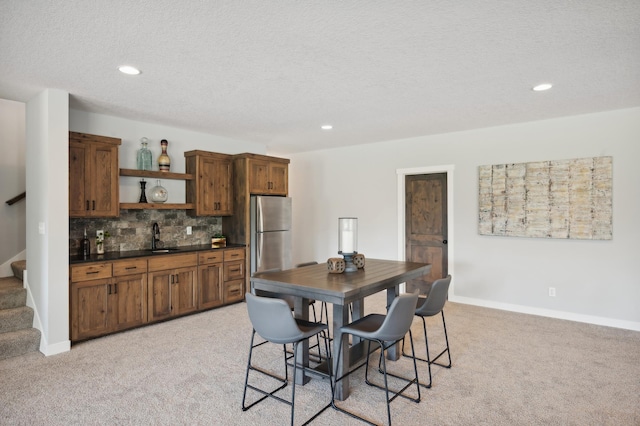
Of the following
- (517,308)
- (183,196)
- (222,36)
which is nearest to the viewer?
(222,36)

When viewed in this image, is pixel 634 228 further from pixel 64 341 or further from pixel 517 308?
pixel 64 341

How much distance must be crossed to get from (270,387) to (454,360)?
65.4 inches

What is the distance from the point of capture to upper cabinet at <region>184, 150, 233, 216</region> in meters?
5.05

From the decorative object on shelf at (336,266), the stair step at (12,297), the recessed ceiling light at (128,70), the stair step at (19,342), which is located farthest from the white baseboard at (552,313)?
the stair step at (12,297)

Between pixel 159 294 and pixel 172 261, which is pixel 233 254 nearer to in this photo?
pixel 172 261

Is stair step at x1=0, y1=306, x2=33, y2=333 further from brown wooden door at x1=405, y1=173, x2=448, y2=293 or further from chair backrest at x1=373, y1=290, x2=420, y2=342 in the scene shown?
brown wooden door at x1=405, y1=173, x2=448, y2=293

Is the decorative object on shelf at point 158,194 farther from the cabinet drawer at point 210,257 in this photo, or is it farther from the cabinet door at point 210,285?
the cabinet door at point 210,285

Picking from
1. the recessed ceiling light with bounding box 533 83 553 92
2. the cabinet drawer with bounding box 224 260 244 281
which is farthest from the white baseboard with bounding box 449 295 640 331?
the cabinet drawer with bounding box 224 260 244 281

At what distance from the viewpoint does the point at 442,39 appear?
243 centimetres

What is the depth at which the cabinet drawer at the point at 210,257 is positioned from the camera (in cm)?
477

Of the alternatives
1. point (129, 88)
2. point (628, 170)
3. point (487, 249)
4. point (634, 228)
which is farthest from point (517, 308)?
point (129, 88)

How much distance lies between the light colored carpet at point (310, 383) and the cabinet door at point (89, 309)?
13 cm

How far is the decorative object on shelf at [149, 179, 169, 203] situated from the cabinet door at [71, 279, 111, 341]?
1.25 meters

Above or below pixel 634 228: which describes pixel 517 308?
below
